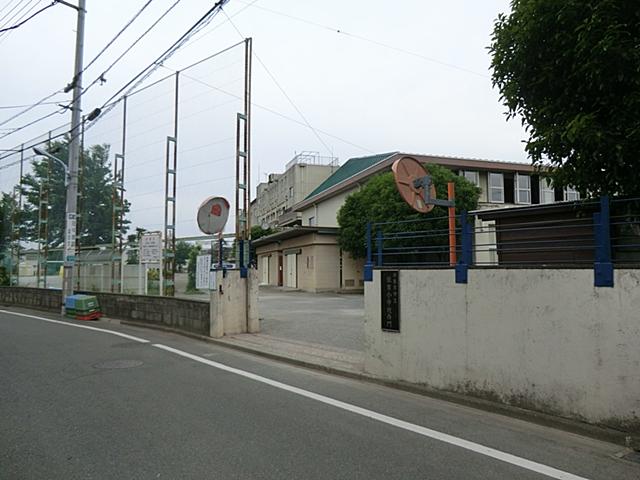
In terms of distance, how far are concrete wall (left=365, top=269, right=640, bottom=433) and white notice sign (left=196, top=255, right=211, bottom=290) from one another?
6.01 metres

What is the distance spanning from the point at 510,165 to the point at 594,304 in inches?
1000

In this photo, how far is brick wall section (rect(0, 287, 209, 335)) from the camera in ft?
36.6

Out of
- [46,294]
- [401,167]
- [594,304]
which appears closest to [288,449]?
[594,304]

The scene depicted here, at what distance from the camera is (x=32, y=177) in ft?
65.8

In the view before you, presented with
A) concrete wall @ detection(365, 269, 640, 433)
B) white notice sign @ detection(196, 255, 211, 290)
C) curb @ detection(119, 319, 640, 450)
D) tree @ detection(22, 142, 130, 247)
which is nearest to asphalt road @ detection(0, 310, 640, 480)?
curb @ detection(119, 319, 640, 450)

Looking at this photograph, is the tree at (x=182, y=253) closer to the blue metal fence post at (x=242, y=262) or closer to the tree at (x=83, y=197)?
the blue metal fence post at (x=242, y=262)

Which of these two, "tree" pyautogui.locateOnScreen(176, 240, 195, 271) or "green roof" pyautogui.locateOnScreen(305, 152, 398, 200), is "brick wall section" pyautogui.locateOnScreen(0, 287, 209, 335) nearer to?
"tree" pyautogui.locateOnScreen(176, 240, 195, 271)

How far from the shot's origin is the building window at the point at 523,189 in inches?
1113

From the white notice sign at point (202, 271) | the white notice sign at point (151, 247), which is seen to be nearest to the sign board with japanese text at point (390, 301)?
the white notice sign at point (202, 271)

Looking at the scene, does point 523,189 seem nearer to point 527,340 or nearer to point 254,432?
point 527,340

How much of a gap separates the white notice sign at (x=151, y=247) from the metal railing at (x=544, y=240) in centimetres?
760

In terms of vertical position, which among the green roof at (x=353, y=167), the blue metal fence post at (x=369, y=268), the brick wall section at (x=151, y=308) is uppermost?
the green roof at (x=353, y=167)

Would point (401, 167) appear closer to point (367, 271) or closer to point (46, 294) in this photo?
point (367, 271)

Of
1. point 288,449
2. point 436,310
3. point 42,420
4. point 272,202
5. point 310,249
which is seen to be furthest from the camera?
point 272,202
